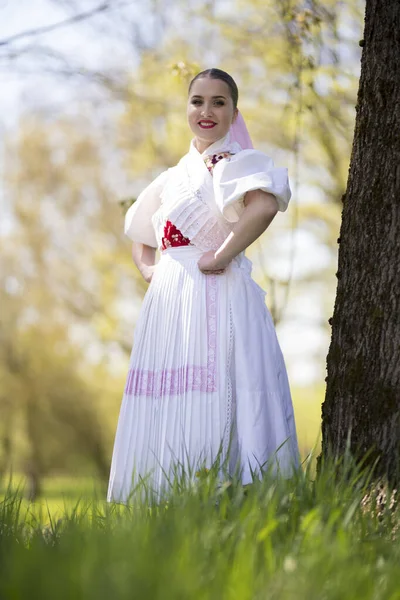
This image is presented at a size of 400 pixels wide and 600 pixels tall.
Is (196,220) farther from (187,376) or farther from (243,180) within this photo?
(187,376)

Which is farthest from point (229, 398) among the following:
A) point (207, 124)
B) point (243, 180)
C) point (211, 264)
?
point (207, 124)

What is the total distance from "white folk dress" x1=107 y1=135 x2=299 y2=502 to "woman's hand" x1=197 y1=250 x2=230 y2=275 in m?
0.03

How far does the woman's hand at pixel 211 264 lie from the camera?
2.94 m

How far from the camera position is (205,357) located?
9.57 ft

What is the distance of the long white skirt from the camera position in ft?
9.38

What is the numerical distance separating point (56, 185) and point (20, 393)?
13.0ft

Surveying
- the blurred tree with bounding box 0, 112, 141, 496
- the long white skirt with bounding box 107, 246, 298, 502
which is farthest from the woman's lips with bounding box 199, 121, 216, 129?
the blurred tree with bounding box 0, 112, 141, 496

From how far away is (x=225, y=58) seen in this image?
9414 mm

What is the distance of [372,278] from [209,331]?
1.88ft

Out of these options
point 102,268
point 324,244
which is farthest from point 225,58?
point 102,268

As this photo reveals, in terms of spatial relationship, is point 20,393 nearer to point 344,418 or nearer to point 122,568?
point 344,418

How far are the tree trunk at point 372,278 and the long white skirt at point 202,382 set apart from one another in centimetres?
21

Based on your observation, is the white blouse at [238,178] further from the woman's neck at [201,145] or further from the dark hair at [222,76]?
the dark hair at [222,76]

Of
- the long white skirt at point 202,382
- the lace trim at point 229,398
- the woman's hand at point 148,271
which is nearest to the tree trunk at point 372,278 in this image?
the long white skirt at point 202,382
